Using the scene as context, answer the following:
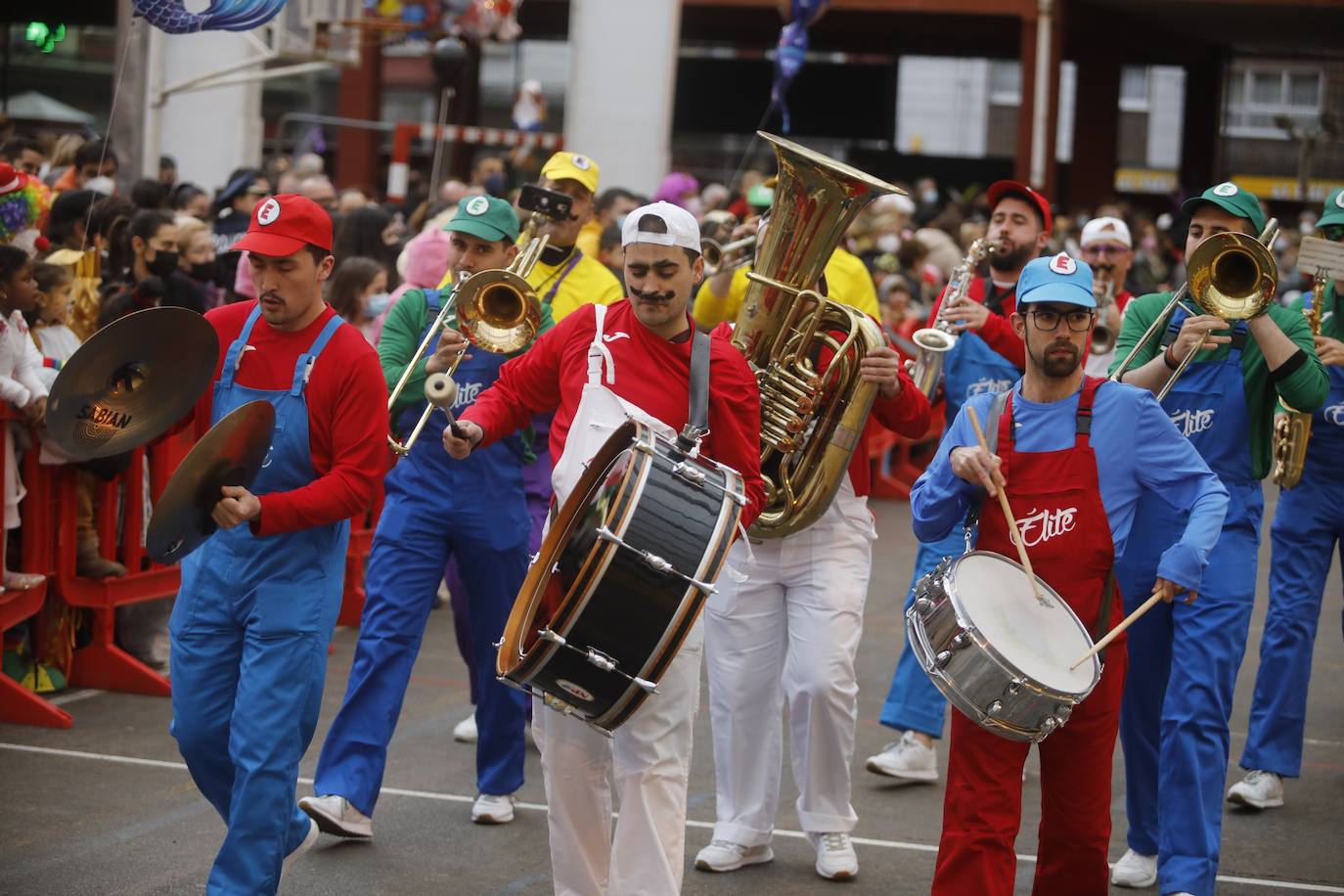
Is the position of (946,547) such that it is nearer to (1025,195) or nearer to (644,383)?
(1025,195)

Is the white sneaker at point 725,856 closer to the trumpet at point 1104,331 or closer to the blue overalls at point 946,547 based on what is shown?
the blue overalls at point 946,547

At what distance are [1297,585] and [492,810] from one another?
3.39 meters

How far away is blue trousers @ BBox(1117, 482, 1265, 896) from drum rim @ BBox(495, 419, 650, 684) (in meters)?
1.68

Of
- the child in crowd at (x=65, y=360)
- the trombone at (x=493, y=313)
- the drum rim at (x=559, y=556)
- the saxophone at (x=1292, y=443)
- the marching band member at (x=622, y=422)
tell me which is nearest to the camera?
the drum rim at (x=559, y=556)

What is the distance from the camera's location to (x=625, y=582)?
14.9 ft

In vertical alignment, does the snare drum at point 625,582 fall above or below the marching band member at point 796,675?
above

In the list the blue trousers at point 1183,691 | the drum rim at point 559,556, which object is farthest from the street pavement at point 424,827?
the drum rim at point 559,556

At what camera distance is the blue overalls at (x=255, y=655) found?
5023 mm

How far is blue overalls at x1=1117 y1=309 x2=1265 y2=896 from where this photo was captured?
5.73 m

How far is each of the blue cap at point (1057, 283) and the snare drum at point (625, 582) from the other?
3.62 feet

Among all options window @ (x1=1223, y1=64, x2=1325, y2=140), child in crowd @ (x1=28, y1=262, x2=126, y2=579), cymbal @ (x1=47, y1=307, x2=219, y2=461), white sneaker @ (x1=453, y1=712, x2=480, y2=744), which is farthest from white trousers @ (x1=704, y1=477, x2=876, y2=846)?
window @ (x1=1223, y1=64, x2=1325, y2=140)

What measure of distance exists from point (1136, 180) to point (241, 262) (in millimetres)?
47046

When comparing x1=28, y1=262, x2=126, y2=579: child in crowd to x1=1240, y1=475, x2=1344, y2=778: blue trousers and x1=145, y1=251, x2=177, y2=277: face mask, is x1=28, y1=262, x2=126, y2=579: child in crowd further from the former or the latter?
x1=1240, y1=475, x2=1344, y2=778: blue trousers

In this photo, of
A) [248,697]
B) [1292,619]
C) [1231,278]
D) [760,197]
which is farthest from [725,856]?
[760,197]
